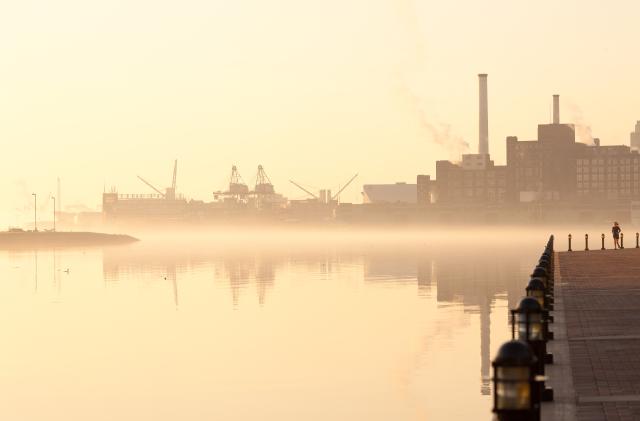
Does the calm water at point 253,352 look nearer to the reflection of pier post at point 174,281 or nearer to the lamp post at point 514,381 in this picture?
the reflection of pier post at point 174,281

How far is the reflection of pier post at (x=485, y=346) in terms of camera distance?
25609mm

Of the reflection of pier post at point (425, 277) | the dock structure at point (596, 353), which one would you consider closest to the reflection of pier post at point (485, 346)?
the dock structure at point (596, 353)

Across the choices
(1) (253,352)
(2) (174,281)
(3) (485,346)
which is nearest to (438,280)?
(2) (174,281)

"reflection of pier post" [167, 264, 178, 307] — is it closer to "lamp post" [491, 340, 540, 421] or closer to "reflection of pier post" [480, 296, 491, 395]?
"reflection of pier post" [480, 296, 491, 395]

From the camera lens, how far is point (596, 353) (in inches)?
855

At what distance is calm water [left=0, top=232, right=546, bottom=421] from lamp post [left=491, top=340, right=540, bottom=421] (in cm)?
1152

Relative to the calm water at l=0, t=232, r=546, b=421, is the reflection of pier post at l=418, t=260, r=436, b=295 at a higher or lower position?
higher

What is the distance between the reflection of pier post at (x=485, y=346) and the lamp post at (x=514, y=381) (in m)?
14.0

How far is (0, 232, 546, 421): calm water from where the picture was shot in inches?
945

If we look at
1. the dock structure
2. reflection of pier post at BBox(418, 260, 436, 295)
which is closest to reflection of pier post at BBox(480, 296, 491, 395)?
the dock structure

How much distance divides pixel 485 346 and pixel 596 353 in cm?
1116

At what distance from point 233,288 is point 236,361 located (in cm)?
3709

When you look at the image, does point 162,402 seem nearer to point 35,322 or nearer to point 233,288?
point 35,322

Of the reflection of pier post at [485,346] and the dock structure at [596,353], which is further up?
the dock structure at [596,353]
